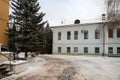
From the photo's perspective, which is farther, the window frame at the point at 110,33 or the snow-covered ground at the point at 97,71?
the window frame at the point at 110,33

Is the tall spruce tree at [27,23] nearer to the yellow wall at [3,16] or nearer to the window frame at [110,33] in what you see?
the yellow wall at [3,16]

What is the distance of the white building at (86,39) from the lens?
31.9m

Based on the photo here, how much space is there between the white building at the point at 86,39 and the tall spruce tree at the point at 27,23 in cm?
1364

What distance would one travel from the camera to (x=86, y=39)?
33969 millimetres

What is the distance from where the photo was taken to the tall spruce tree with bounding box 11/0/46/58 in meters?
19.8

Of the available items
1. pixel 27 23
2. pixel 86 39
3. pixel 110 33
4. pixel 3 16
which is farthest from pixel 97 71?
pixel 86 39

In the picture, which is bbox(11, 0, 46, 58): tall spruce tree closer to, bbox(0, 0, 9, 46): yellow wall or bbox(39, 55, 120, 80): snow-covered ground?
bbox(0, 0, 9, 46): yellow wall

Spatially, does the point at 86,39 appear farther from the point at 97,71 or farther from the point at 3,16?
the point at 97,71

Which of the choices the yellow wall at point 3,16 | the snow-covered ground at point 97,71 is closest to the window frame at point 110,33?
the snow-covered ground at point 97,71

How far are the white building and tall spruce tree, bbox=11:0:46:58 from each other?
44.7 feet

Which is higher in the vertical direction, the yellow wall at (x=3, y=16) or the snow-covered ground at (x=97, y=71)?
the yellow wall at (x=3, y=16)

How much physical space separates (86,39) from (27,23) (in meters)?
15.9

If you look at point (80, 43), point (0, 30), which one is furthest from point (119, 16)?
point (80, 43)

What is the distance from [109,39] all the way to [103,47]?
1.54 metres
